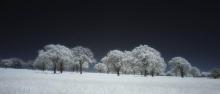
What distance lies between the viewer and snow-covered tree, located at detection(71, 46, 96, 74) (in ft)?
300

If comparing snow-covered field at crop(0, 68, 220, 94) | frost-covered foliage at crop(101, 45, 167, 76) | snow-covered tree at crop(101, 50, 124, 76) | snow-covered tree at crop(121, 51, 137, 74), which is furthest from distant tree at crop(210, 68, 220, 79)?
snow-covered field at crop(0, 68, 220, 94)

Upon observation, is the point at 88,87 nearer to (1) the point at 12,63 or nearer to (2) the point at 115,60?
(2) the point at 115,60

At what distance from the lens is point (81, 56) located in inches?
3588

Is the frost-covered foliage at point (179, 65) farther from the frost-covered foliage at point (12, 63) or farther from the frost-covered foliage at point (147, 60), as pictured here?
the frost-covered foliage at point (12, 63)

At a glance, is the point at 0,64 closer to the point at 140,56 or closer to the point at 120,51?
the point at 120,51

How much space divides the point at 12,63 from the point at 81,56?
98.9 metres

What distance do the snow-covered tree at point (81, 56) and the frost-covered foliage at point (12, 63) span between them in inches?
3570

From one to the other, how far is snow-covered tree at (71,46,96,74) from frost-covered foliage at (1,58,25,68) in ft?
298

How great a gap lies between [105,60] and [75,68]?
12378mm

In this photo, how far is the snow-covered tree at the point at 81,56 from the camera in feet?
300

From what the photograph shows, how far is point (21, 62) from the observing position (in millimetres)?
183250

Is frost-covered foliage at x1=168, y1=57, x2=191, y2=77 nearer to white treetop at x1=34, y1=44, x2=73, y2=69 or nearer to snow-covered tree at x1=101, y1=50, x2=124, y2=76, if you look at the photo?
snow-covered tree at x1=101, y1=50, x2=124, y2=76

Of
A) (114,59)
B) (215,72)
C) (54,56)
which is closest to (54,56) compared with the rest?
(54,56)

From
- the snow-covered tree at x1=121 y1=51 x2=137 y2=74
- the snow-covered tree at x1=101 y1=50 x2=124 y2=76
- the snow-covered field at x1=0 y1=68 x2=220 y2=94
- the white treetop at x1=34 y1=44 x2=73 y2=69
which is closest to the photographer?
the snow-covered field at x1=0 y1=68 x2=220 y2=94
